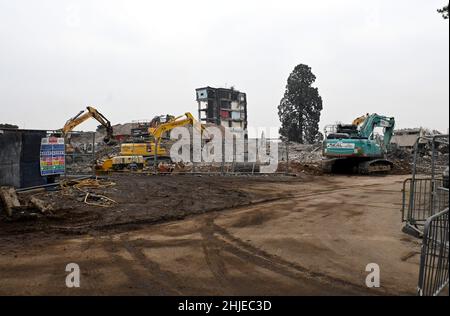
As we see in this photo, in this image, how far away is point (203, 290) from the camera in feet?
17.0

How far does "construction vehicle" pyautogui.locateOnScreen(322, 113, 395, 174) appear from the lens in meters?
24.1

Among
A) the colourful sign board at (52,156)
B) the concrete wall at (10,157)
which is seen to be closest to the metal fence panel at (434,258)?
the concrete wall at (10,157)

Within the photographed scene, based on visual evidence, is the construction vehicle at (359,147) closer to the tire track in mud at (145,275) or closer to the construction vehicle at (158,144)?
the construction vehicle at (158,144)

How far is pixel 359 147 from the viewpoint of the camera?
24062 mm

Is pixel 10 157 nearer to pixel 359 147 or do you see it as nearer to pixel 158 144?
pixel 158 144

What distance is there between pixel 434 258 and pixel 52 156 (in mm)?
11937

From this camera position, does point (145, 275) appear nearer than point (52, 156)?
Yes

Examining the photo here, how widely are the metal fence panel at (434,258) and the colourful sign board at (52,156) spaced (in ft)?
37.5

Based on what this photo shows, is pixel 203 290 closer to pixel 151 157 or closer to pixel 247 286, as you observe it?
pixel 247 286

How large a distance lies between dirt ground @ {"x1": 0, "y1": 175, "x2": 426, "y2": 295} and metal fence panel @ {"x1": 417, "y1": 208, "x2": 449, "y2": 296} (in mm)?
325

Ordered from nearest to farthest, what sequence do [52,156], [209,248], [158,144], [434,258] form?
[434,258], [209,248], [52,156], [158,144]

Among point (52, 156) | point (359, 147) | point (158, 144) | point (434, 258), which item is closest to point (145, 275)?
point (434, 258)
